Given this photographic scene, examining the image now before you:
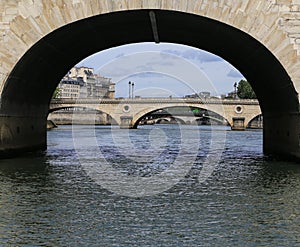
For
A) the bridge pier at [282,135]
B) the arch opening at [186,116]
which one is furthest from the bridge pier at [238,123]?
the bridge pier at [282,135]

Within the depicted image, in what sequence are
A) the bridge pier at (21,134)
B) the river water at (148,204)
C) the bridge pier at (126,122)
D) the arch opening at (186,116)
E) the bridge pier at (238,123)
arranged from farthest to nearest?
the arch opening at (186,116)
the bridge pier at (126,122)
the bridge pier at (238,123)
the bridge pier at (21,134)
the river water at (148,204)

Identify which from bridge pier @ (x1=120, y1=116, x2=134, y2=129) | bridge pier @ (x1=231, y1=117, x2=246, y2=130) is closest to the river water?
bridge pier @ (x1=231, y1=117, x2=246, y2=130)

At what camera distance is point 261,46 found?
18.7 metres

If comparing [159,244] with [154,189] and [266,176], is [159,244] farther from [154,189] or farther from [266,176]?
[266,176]

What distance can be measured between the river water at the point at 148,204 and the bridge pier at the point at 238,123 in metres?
53.1

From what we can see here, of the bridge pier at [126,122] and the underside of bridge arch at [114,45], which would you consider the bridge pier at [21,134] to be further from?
the bridge pier at [126,122]

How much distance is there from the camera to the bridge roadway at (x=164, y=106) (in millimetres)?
74000

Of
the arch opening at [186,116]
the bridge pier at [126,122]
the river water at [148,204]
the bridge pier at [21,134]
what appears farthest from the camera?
the arch opening at [186,116]

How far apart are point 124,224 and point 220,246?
2213 mm

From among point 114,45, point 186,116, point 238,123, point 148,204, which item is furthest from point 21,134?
point 186,116

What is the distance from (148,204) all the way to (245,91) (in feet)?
303

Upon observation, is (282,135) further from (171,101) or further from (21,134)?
(171,101)

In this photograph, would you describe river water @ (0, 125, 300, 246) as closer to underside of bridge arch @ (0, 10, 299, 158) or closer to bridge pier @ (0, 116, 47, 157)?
bridge pier @ (0, 116, 47, 157)

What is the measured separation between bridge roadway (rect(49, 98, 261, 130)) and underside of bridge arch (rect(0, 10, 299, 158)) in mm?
46875
